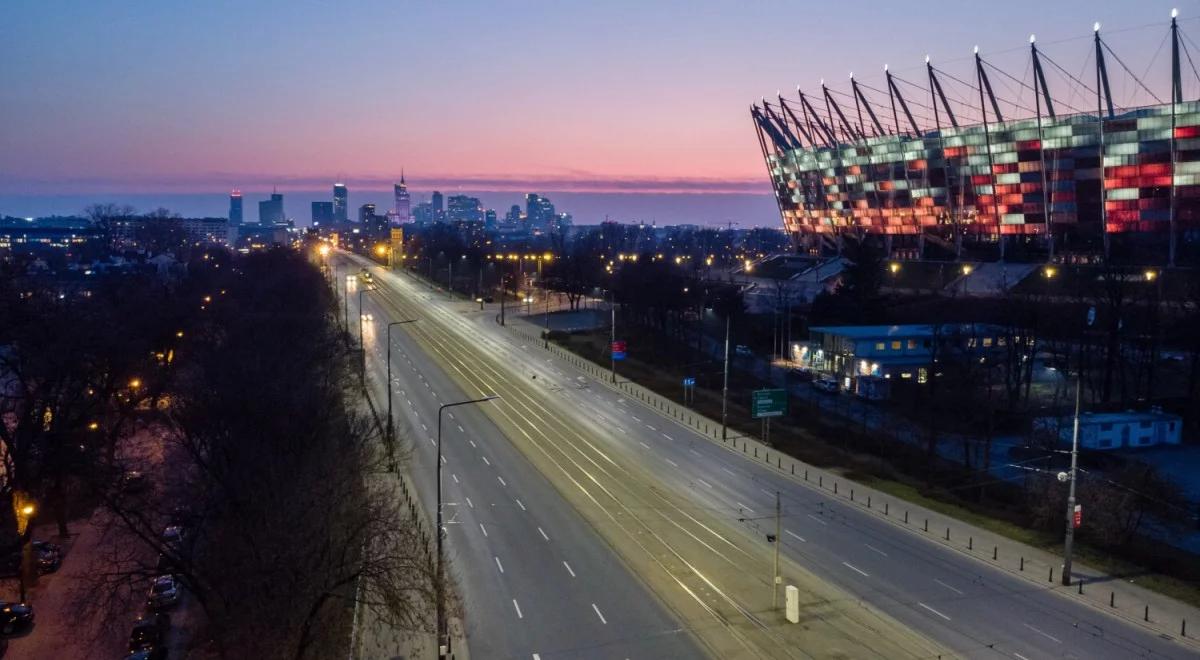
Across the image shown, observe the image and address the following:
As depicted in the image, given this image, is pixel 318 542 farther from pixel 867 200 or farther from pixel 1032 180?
pixel 867 200

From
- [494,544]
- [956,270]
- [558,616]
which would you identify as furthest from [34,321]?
[956,270]

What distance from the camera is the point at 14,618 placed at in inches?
1029

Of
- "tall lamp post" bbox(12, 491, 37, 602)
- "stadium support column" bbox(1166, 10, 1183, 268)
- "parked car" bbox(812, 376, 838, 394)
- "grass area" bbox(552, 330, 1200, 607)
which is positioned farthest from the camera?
"stadium support column" bbox(1166, 10, 1183, 268)

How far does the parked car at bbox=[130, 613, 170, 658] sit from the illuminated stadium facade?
→ 328 feet

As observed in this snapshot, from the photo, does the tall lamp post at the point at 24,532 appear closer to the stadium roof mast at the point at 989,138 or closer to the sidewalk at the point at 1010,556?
the sidewalk at the point at 1010,556

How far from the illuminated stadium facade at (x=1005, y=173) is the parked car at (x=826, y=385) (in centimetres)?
5342

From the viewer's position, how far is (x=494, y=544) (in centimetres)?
3188

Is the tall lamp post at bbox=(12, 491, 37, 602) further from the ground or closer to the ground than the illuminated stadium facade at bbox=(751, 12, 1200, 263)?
closer to the ground

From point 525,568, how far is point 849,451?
24903mm

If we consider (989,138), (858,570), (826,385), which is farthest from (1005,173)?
(858,570)

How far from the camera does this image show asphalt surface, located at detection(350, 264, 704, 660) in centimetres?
2392

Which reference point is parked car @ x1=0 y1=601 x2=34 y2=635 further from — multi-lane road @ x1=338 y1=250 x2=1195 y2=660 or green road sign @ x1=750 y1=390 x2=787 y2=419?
green road sign @ x1=750 y1=390 x2=787 y2=419

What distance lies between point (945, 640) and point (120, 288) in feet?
268

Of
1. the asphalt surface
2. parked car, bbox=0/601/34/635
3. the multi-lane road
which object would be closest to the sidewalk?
the multi-lane road
